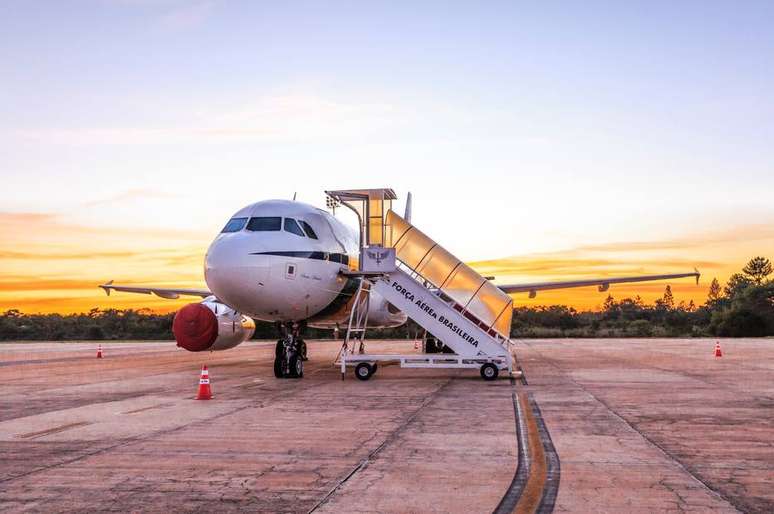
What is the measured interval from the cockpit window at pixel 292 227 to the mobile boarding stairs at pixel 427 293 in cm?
158

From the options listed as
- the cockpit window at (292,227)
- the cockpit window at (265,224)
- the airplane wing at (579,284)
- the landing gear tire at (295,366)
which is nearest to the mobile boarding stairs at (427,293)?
the landing gear tire at (295,366)

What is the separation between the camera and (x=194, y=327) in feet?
72.8

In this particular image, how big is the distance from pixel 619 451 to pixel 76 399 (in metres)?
10.0

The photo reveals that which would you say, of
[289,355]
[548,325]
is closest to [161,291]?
[289,355]

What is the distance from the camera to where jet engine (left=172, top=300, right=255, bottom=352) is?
22.2m

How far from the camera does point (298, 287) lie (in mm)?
16922

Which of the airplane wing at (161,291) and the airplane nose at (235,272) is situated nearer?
the airplane nose at (235,272)

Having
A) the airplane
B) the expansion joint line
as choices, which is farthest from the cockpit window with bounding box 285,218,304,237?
the expansion joint line

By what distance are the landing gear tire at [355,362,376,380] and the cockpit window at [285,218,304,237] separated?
330cm

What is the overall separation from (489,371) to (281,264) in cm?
536

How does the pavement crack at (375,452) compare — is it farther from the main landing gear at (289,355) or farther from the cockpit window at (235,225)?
the cockpit window at (235,225)

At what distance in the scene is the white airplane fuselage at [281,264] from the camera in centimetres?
1605

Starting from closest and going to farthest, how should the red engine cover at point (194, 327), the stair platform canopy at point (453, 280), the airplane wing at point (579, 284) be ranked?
1. the stair platform canopy at point (453, 280)
2. the red engine cover at point (194, 327)
3. the airplane wing at point (579, 284)

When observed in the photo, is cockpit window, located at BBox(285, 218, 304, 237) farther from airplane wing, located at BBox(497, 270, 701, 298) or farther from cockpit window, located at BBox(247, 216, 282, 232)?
airplane wing, located at BBox(497, 270, 701, 298)
